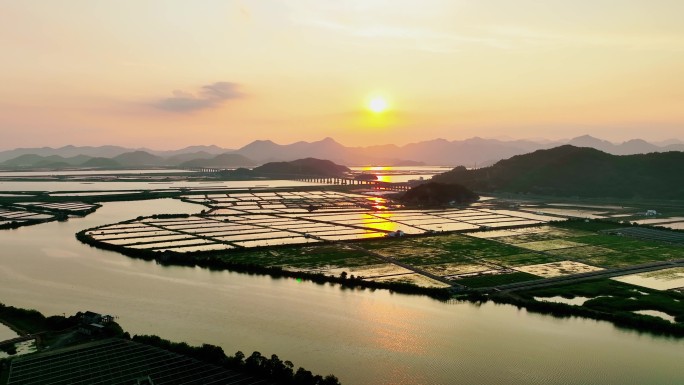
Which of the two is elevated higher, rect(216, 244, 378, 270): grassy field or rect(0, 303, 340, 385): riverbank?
rect(216, 244, 378, 270): grassy field

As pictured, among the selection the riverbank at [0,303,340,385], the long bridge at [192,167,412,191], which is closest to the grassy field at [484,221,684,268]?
the riverbank at [0,303,340,385]

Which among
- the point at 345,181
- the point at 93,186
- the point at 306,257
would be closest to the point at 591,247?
the point at 306,257

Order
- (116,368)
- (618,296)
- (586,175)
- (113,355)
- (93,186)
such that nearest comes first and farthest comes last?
(116,368), (113,355), (618,296), (586,175), (93,186)

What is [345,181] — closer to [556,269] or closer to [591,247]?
[591,247]

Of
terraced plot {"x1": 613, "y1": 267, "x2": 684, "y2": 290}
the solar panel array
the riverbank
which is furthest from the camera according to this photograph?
terraced plot {"x1": 613, "y1": 267, "x2": 684, "y2": 290}

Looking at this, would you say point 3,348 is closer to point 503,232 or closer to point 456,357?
point 456,357

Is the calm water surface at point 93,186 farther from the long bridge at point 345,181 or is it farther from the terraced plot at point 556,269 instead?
the terraced plot at point 556,269

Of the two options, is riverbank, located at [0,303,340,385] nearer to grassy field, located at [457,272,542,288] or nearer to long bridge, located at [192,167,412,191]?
grassy field, located at [457,272,542,288]
